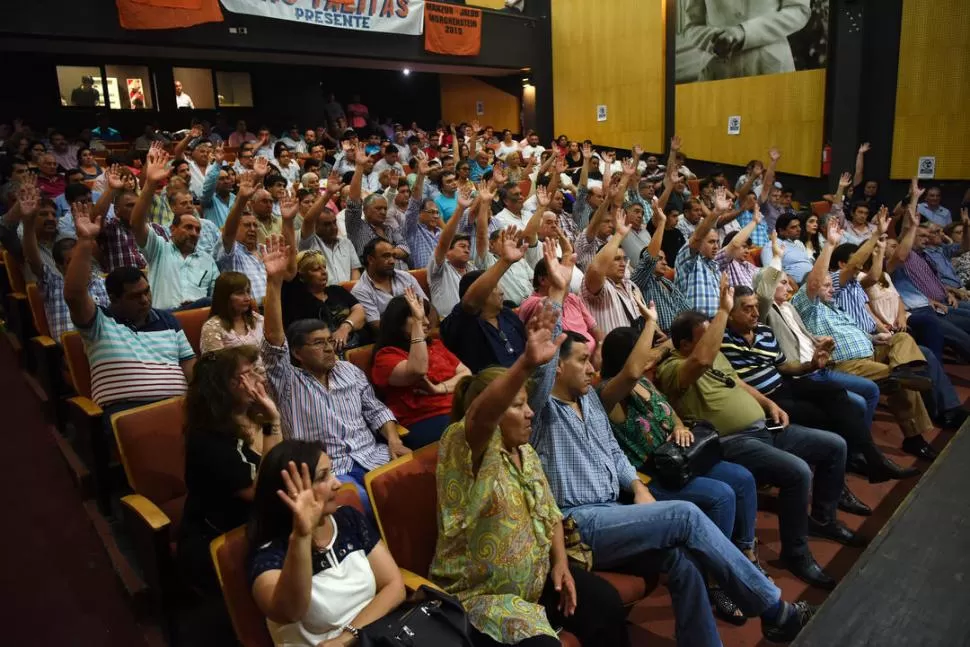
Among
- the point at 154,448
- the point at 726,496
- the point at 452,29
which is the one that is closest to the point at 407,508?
the point at 154,448

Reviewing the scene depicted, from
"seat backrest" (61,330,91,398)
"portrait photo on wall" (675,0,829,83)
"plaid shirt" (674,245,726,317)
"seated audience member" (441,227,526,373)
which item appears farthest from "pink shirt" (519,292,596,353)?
"portrait photo on wall" (675,0,829,83)

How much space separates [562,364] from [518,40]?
11.3 m

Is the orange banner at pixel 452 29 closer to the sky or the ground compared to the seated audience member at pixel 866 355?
closer to the sky

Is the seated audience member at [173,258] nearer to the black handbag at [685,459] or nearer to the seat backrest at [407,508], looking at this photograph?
the seat backrest at [407,508]

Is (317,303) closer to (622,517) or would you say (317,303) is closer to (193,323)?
(193,323)

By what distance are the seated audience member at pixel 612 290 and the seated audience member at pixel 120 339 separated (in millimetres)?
2008

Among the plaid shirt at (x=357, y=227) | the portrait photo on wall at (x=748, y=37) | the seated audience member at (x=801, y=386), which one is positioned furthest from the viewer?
the portrait photo on wall at (x=748, y=37)

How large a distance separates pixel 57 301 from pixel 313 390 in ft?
6.15

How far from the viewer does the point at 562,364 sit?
2.31 m

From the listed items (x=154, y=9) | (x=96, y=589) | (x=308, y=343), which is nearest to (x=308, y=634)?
(x=308, y=343)

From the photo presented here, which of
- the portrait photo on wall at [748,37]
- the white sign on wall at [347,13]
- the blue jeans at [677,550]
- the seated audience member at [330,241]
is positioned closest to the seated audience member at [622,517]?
the blue jeans at [677,550]

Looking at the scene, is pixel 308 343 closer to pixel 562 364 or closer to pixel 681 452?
pixel 562 364

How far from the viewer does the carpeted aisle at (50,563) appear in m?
2.24

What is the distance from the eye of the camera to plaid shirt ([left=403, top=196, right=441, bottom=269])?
4.95 meters
